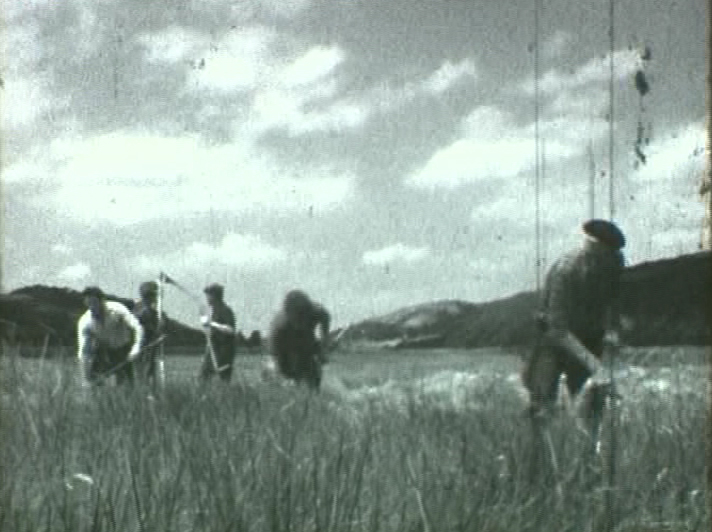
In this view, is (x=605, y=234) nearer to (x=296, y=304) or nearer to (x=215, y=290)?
(x=296, y=304)

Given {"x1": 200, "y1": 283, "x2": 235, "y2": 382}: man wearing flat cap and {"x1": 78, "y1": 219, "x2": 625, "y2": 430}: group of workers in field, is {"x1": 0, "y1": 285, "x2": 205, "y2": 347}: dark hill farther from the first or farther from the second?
{"x1": 200, "y1": 283, "x2": 235, "y2": 382}: man wearing flat cap

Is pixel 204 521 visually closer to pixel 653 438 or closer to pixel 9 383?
pixel 9 383

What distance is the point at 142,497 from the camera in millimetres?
2838

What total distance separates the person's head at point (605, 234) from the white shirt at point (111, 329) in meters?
3.32

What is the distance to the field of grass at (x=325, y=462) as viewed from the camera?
284cm

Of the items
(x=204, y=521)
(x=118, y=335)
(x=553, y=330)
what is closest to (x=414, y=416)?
(x=553, y=330)

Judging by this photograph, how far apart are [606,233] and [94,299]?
12.0 feet

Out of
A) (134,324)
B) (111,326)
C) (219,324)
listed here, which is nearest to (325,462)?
(134,324)

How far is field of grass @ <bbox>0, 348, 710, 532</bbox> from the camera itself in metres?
2.84

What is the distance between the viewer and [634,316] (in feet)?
21.0

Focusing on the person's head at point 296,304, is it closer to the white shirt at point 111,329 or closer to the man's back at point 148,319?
the man's back at point 148,319

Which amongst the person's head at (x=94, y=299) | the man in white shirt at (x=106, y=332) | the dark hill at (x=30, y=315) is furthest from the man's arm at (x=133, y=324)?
the dark hill at (x=30, y=315)

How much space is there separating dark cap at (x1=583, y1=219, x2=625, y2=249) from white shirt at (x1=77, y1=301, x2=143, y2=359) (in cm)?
333

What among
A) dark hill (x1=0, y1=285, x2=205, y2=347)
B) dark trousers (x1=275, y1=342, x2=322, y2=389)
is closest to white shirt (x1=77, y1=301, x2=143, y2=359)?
dark trousers (x1=275, y1=342, x2=322, y2=389)
